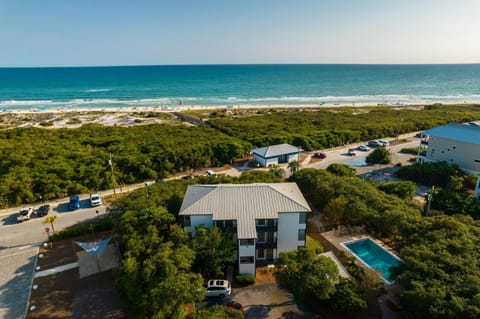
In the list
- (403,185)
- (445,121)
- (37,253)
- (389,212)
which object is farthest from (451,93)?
(37,253)

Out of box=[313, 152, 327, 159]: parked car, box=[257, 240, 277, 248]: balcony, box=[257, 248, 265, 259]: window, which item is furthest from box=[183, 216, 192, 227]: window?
box=[313, 152, 327, 159]: parked car

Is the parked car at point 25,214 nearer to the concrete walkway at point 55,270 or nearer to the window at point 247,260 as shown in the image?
the concrete walkway at point 55,270

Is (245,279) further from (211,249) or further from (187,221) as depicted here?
(187,221)

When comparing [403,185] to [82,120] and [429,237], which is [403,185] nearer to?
[429,237]

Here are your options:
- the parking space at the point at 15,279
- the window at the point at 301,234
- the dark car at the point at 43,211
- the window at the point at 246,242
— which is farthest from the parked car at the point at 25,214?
the window at the point at 301,234

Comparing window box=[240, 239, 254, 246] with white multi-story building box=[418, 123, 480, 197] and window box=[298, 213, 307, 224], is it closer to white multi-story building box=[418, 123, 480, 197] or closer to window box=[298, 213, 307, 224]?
window box=[298, 213, 307, 224]

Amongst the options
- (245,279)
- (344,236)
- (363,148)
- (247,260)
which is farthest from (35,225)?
(363,148)
